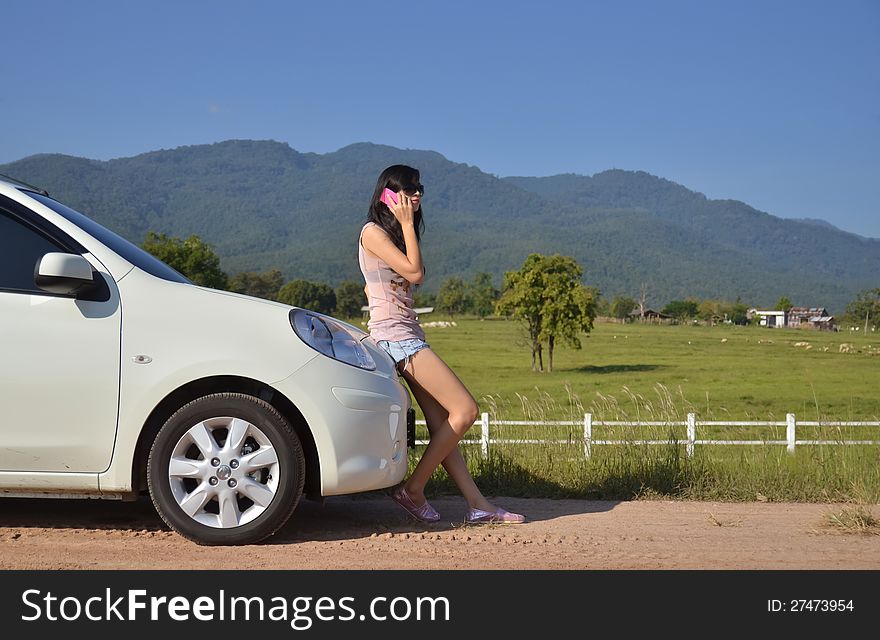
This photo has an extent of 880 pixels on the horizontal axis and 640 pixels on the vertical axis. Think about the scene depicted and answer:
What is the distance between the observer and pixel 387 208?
529 centimetres

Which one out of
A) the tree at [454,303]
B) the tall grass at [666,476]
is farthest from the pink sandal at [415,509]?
the tree at [454,303]

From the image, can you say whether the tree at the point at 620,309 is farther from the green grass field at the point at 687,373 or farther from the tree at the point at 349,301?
the green grass field at the point at 687,373

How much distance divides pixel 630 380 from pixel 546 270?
1569 centimetres

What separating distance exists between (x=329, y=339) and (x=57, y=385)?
133 cm

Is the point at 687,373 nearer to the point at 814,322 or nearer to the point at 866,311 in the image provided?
the point at 866,311

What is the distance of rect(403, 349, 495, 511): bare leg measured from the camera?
5.18 metres

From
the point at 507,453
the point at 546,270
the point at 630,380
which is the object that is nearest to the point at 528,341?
the point at 546,270

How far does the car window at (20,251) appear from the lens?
4.51m

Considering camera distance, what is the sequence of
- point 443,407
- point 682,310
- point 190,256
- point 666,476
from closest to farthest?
point 443,407 < point 666,476 < point 190,256 < point 682,310

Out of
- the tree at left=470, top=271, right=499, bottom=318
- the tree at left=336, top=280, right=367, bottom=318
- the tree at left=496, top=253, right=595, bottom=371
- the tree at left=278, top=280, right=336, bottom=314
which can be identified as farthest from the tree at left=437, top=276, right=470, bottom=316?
the tree at left=496, top=253, right=595, bottom=371

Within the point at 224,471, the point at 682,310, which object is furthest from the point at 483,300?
the point at 224,471

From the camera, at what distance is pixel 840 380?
52719 millimetres

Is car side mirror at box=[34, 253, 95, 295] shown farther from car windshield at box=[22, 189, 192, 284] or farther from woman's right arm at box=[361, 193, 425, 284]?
woman's right arm at box=[361, 193, 425, 284]

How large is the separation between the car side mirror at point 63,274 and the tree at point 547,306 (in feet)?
188
